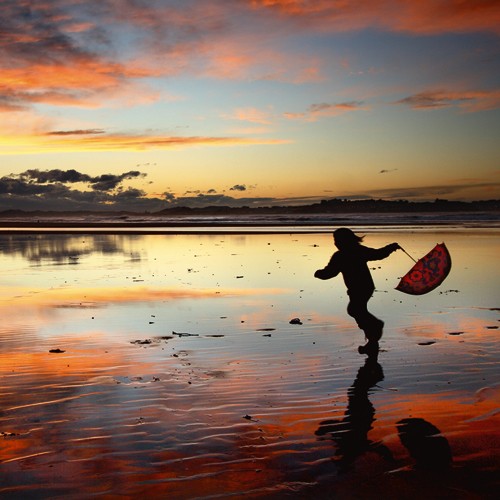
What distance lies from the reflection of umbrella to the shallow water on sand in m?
0.92

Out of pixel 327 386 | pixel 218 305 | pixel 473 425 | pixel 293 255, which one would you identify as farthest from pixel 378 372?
pixel 293 255

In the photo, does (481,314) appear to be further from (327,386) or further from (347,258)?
(327,386)

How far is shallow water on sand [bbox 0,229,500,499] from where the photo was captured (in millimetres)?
5258

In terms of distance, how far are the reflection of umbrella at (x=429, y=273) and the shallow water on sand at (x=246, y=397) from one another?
918mm

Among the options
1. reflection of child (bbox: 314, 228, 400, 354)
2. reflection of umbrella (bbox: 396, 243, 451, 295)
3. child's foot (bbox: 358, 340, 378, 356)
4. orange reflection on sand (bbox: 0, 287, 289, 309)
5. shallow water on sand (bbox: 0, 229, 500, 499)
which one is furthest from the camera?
orange reflection on sand (bbox: 0, 287, 289, 309)

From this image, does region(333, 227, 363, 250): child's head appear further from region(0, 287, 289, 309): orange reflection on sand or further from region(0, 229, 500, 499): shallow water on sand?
region(0, 287, 289, 309): orange reflection on sand

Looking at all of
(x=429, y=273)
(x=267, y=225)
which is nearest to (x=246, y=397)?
(x=429, y=273)

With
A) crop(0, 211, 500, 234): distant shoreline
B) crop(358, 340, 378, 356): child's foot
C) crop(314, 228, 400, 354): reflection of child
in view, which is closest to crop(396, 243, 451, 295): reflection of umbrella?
crop(314, 228, 400, 354): reflection of child

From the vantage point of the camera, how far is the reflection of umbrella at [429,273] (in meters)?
10.7

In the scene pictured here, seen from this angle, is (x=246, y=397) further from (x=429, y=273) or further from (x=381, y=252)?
(x=429, y=273)

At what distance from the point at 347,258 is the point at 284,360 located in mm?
2118

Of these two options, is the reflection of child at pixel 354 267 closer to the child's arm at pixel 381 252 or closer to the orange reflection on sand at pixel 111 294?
the child's arm at pixel 381 252

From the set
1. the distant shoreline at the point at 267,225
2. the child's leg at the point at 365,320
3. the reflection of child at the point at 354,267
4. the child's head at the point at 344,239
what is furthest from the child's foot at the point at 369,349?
the distant shoreline at the point at 267,225

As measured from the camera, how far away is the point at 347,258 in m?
10.4
